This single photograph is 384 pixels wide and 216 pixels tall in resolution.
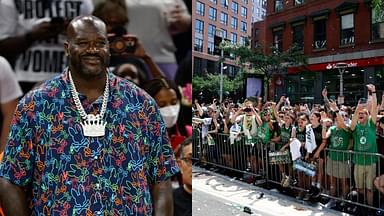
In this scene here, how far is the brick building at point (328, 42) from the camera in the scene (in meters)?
4.20

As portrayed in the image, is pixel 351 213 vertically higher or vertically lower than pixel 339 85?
lower

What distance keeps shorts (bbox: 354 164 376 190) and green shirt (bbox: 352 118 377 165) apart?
0.05m

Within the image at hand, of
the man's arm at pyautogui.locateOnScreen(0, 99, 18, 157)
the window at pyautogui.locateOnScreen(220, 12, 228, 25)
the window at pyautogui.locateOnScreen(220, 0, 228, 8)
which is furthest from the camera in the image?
the window at pyautogui.locateOnScreen(220, 12, 228, 25)

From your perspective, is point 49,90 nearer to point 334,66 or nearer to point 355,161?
point 334,66

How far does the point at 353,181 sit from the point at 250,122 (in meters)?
1.71

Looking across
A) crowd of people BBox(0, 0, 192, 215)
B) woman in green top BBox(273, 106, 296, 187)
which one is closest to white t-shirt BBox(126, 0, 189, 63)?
crowd of people BBox(0, 0, 192, 215)

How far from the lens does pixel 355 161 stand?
470cm

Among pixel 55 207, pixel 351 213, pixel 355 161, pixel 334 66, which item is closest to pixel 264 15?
pixel 334 66

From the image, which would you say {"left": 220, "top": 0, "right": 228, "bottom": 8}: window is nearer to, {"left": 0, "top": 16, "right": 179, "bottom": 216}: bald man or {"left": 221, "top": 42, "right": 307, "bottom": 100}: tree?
{"left": 221, "top": 42, "right": 307, "bottom": 100}: tree

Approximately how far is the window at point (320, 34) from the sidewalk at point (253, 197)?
179cm

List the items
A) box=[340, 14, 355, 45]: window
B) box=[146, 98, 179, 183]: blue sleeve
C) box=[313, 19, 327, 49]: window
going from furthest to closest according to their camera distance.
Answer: box=[313, 19, 327, 49]: window
box=[340, 14, 355, 45]: window
box=[146, 98, 179, 183]: blue sleeve

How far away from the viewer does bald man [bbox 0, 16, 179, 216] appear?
111 centimetres

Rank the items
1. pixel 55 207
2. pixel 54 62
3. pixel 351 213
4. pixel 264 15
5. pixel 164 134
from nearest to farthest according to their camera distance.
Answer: pixel 55 207
pixel 164 134
pixel 54 62
pixel 264 15
pixel 351 213

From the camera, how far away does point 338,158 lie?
4.88 m
